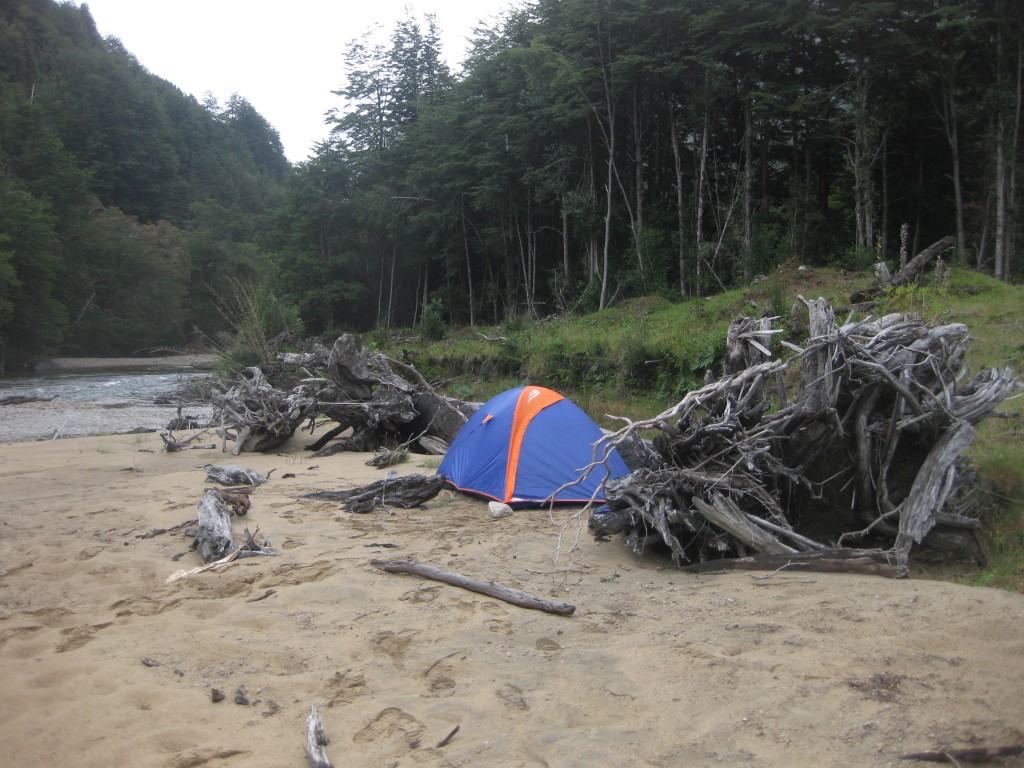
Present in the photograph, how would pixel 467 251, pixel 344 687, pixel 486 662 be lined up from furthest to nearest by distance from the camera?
pixel 467 251 < pixel 486 662 < pixel 344 687

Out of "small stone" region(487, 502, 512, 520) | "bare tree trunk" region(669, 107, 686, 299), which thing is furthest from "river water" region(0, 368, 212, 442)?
"bare tree trunk" region(669, 107, 686, 299)

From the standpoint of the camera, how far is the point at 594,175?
→ 25766 millimetres

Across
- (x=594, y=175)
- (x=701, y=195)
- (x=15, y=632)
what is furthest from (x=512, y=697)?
(x=594, y=175)

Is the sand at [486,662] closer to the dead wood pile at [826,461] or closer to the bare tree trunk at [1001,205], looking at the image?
the dead wood pile at [826,461]

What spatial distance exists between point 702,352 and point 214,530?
8560 millimetres

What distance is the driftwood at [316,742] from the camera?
9.69 feet

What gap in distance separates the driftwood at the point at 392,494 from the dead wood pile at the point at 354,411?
322cm

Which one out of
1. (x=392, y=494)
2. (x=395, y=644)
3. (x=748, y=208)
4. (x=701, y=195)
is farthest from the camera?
(x=701, y=195)

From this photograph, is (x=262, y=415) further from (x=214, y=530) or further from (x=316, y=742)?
(x=316, y=742)

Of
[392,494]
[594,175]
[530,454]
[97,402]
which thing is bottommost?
[392,494]

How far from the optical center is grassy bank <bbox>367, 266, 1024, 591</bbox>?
570 centimetres

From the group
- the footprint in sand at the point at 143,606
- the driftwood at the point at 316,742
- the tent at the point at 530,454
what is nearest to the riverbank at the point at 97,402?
the tent at the point at 530,454

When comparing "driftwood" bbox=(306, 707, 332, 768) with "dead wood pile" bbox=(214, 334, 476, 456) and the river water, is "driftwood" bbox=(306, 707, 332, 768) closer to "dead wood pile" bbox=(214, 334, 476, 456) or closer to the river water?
"dead wood pile" bbox=(214, 334, 476, 456)

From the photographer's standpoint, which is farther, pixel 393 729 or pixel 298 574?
pixel 298 574
